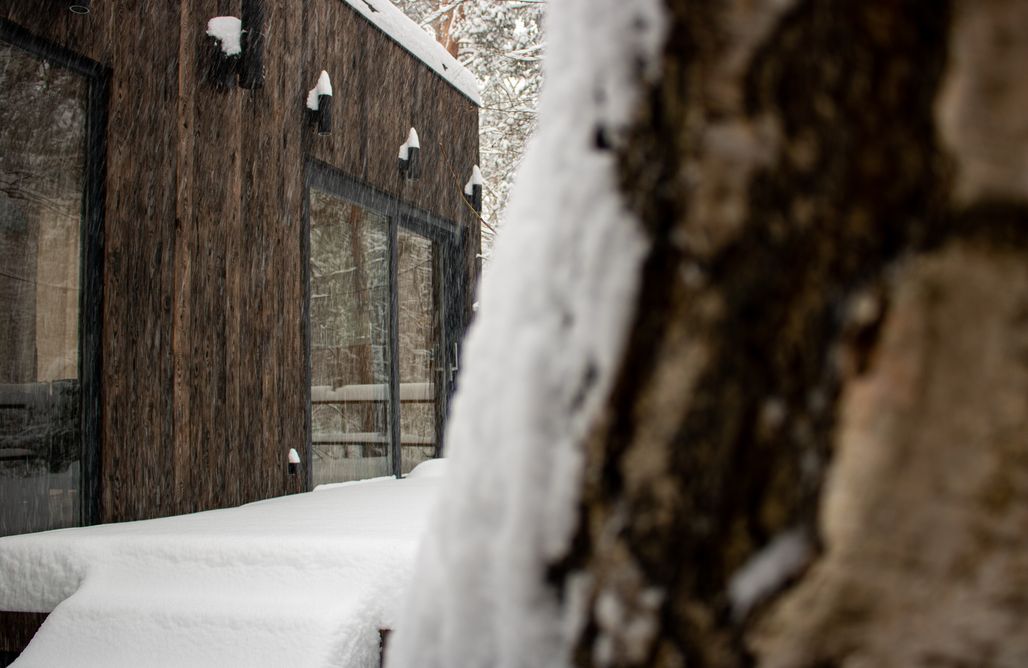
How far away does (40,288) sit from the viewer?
3.23 m

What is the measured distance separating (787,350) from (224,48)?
14.3ft

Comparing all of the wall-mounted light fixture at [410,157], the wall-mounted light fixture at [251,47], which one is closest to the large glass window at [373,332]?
the wall-mounted light fixture at [410,157]

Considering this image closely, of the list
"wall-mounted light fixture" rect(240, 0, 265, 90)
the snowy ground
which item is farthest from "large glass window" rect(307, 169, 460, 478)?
the snowy ground

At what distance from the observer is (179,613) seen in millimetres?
2512

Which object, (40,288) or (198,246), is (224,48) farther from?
(40,288)

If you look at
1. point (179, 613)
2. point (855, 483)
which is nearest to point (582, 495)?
point (855, 483)

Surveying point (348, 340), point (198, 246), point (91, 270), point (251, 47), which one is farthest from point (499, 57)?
point (91, 270)

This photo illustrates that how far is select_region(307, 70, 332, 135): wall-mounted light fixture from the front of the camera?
4.91m

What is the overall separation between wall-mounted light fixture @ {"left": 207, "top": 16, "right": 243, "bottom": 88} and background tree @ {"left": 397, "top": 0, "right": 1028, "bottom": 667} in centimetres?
411

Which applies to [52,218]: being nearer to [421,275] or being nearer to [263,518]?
[263,518]

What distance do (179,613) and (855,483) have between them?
255cm

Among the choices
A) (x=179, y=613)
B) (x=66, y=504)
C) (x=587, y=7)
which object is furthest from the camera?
(x=66, y=504)

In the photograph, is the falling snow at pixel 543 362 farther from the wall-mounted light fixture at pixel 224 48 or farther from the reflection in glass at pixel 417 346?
the reflection in glass at pixel 417 346

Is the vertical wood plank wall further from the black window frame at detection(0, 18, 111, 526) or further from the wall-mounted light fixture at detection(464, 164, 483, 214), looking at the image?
the wall-mounted light fixture at detection(464, 164, 483, 214)
